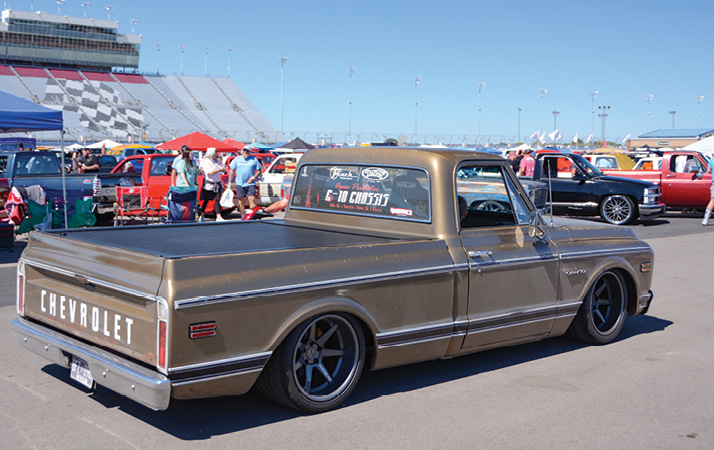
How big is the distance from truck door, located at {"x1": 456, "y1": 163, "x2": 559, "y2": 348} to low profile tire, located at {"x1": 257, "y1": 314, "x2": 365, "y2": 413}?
1.00 m

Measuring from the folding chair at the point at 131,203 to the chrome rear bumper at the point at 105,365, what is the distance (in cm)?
982

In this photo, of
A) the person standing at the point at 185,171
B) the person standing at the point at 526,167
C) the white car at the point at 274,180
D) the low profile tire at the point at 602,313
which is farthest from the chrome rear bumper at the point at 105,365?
the person standing at the point at 526,167

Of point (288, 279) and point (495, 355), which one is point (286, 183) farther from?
point (288, 279)

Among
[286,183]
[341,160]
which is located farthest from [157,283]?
[286,183]

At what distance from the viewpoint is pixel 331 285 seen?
14.6 feet

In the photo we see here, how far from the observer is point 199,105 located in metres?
90.2

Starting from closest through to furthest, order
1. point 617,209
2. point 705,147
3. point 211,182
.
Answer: point 211,182
point 617,209
point 705,147

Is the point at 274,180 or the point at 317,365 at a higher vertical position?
the point at 274,180

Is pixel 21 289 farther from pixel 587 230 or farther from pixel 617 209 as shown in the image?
pixel 617 209

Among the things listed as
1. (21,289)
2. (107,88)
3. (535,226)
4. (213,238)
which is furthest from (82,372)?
(107,88)

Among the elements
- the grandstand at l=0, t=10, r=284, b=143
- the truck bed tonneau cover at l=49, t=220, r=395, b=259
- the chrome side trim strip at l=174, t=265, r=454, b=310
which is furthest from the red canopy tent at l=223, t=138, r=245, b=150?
the grandstand at l=0, t=10, r=284, b=143

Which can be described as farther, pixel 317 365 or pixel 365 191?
pixel 365 191

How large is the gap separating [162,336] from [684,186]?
62.3 feet

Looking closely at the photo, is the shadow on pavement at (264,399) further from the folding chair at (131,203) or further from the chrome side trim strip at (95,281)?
the folding chair at (131,203)
